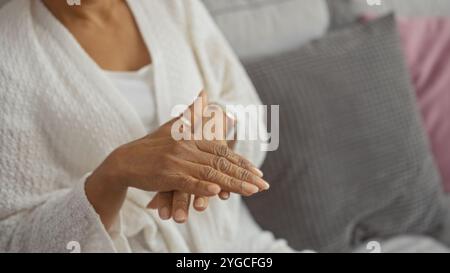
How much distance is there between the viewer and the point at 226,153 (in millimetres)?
790

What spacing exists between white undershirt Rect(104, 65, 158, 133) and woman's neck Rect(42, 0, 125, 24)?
0.08 m

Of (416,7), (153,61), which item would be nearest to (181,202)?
(153,61)

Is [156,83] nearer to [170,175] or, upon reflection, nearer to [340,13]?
[170,175]

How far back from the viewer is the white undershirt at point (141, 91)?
0.92m

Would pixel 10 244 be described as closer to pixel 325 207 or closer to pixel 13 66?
pixel 13 66

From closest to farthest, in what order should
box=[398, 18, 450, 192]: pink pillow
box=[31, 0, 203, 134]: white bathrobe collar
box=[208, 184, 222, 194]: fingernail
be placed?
box=[208, 184, 222, 194]: fingernail < box=[31, 0, 203, 134]: white bathrobe collar < box=[398, 18, 450, 192]: pink pillow

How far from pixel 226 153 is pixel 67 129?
0.75 ft

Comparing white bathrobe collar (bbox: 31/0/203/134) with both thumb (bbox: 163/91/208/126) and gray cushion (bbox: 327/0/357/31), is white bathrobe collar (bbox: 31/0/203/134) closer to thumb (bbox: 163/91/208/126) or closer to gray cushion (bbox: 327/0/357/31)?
thumb (bbox: 163/91/208/126)

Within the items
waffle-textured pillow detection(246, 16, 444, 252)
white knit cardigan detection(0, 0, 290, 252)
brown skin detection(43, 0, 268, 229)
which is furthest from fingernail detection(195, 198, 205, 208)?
waffle-textured pillow detection(246, 16, 444, 252)

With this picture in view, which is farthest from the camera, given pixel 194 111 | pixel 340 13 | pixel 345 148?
pixel 340 13

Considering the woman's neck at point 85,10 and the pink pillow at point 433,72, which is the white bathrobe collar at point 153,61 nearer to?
the woman's neck at point 85,10

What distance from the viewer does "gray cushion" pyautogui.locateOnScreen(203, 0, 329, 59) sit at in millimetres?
1177
